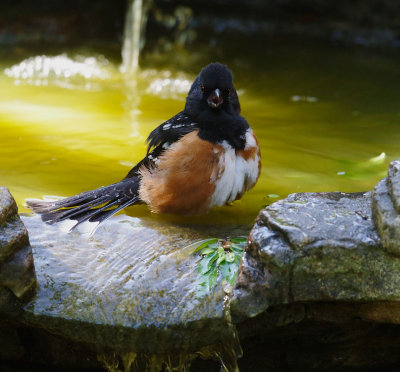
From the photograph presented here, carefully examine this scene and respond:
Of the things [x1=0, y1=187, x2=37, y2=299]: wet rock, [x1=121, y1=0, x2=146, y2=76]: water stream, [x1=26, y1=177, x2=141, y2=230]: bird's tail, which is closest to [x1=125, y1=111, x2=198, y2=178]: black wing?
[x1=26, y1=177, x2=141, y2=230]: bird's tail

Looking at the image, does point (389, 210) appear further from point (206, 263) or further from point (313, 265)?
point (206, 263)

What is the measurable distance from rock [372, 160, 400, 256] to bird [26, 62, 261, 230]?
0.90 metres

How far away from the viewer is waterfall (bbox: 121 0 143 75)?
7.10 meters

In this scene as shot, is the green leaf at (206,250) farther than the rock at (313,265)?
Yes

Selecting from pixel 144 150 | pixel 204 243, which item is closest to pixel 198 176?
pixel 204 243

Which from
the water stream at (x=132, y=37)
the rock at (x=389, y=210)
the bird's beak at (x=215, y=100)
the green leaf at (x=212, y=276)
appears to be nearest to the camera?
the rock at (x=389, y=210)

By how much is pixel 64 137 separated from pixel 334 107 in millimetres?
2662

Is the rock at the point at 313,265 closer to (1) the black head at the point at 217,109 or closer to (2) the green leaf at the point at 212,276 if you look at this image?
(2) the green leaf at the point at 212,276

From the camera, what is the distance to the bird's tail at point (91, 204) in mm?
2693

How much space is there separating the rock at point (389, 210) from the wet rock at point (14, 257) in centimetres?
134

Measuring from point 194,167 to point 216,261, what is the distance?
2.17 feet

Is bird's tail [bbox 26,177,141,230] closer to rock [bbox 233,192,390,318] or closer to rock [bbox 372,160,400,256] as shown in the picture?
rock [bbox 233,192,390,318]

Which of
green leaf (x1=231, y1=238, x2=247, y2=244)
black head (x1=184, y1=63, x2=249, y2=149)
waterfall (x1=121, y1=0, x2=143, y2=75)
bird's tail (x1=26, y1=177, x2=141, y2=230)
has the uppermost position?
waterfall (x1=121, y1=0, x2=143, y2=75)

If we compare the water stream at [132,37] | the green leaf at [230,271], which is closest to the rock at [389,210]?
the green leaf at [230,271]
